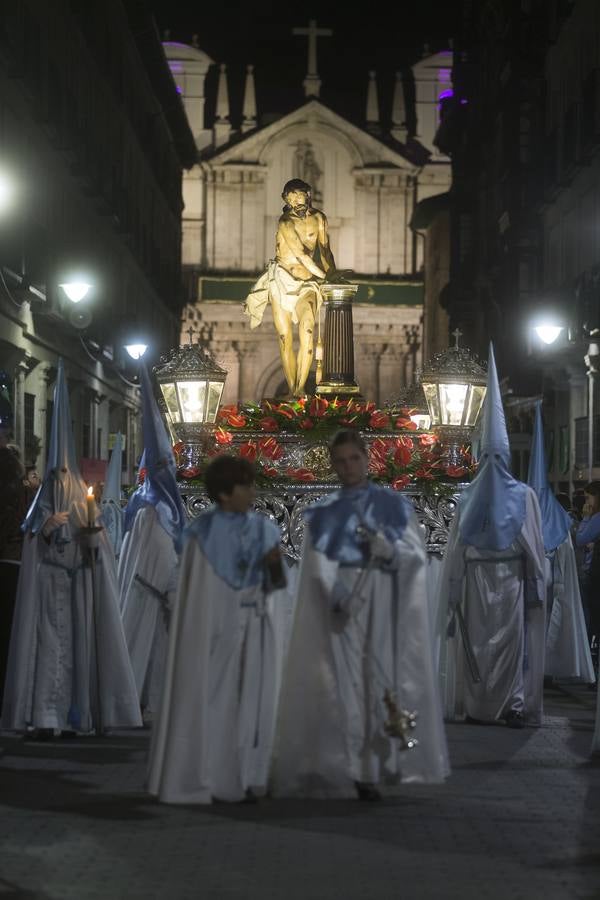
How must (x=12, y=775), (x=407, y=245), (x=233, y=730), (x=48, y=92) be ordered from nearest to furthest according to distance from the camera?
(x=233, y=730) < (x=12, y=775) < (x=48, y=92) < (x=407, y=245)

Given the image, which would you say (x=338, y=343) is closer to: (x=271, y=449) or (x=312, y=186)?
(x=271, y=449)

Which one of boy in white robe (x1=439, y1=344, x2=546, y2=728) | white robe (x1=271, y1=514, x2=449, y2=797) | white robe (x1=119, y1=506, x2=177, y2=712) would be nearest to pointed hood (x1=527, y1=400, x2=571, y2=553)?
boy in white robe (x1=439, y1=344, x2=546, y2=728)

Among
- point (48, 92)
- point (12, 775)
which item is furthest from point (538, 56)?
point (12, 775)

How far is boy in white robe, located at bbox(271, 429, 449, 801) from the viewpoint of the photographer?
894cm

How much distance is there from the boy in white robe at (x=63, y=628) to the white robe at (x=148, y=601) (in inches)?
40.3

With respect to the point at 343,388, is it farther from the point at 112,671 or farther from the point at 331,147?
the point at 331,147

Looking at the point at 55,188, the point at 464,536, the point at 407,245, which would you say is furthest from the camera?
the point at 407,245

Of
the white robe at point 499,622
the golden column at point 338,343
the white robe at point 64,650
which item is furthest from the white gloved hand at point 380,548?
the golden column at point 338,343

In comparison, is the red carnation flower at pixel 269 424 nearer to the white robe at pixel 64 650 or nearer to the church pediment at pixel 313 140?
the white robe at pixel 64 650

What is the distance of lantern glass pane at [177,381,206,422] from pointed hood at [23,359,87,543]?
2992mm

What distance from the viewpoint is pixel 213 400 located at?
50.1 ft

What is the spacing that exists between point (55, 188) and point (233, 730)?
24.5 m

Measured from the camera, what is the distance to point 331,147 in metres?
75.9

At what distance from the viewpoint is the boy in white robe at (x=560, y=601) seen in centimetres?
1652
